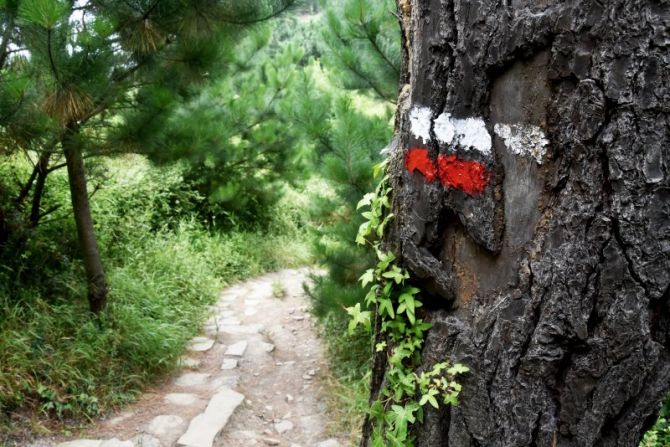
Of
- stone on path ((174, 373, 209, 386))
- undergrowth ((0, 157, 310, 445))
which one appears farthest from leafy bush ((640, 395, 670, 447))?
undergrowth ((0, 157, 310, 445))

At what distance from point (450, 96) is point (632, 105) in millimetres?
420

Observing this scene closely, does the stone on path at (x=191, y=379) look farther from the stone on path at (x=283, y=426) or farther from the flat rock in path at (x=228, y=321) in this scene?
the flat rock in path at (x=228, y=321)

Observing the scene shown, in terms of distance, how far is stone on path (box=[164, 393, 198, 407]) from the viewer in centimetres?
368

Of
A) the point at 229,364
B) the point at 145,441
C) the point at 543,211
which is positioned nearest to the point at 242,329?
the point at 229,364

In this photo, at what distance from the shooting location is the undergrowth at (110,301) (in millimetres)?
3355

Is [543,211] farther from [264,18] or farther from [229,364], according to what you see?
[229,364]

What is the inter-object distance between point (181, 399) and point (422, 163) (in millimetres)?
2958

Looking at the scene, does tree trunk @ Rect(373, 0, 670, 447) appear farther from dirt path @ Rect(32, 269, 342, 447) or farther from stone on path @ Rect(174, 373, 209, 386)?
stone on path @ Rect(174, 373, 209, 386)

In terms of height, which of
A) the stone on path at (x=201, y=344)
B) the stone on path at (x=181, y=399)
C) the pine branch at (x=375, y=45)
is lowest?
the stone on path at (x=181, y=399)

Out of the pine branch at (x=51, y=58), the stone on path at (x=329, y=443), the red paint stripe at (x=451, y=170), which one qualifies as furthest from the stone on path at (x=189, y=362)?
the red paint stripe at (x=451, y=170)

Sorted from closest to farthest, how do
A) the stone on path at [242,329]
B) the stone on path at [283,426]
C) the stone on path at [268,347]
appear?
the stone on path at [283,426], the stone on path at [268,347], the stone on path at [242,329]

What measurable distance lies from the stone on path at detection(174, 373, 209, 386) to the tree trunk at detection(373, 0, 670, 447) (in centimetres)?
288

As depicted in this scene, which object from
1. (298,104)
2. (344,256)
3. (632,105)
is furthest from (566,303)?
(298,104)

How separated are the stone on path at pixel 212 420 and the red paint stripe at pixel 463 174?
8.15 ft
